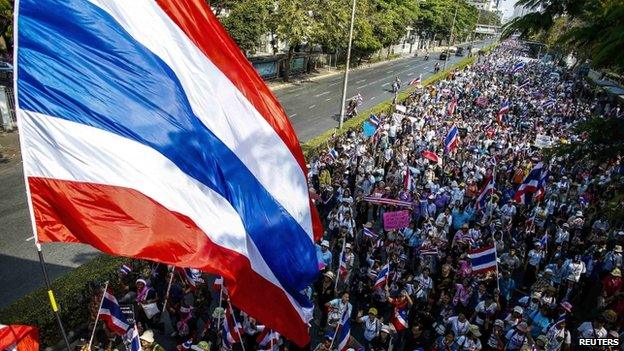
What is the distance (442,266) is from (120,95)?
27.9 feet

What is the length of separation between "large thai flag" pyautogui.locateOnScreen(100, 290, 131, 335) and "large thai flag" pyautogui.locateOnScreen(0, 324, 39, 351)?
1.35 meters

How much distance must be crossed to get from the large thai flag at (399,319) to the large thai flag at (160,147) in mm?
3893

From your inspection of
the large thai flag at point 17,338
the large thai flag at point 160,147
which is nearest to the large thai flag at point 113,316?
the large thai flag at point 17,338

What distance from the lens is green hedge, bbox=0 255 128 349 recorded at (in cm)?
856

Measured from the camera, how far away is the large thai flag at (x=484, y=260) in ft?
31.8

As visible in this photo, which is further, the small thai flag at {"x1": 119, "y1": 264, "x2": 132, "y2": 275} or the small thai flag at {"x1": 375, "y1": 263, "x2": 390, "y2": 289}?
the small thai flag at {"x1": 119, "y1": 264, "x2": 132, "y2": 275}

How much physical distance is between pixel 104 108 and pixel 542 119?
28.0 meters

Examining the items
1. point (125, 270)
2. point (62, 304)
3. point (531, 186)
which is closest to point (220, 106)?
point (62, 304)

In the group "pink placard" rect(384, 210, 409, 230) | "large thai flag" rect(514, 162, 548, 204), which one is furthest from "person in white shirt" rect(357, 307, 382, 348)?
"large thai flag" rect(514, 162, 548, 204)

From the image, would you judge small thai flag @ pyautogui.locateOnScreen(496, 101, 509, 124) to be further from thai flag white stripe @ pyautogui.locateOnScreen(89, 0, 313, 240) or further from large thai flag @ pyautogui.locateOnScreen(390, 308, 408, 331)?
thai flag white stripe @ pyautogui.locateOnScreen(89, 0, 313, 240)

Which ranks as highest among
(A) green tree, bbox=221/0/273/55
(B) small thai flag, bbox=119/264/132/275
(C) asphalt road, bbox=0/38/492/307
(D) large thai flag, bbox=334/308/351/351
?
(A) green tree, bbox=221/0/273/55

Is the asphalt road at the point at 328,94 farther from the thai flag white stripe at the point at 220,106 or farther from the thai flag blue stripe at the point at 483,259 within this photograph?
the thai flag white stripe at the point at 220,106

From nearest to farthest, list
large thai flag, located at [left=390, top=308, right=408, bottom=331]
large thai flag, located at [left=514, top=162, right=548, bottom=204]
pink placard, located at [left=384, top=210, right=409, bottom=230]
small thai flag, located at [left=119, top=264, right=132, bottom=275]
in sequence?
large thai flag, located at [left=390, top=308, right=408, bottom=331] → small thai flag, located at [left=119, top=264, right=132, bottom=275] → pink placard, located at [left=384, top=210, right=409, bottom=230] → large thai flag, located at [left=514, top=162, right=548, bottom=204]

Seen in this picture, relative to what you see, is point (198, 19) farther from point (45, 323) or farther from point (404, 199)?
point (404, 199)
